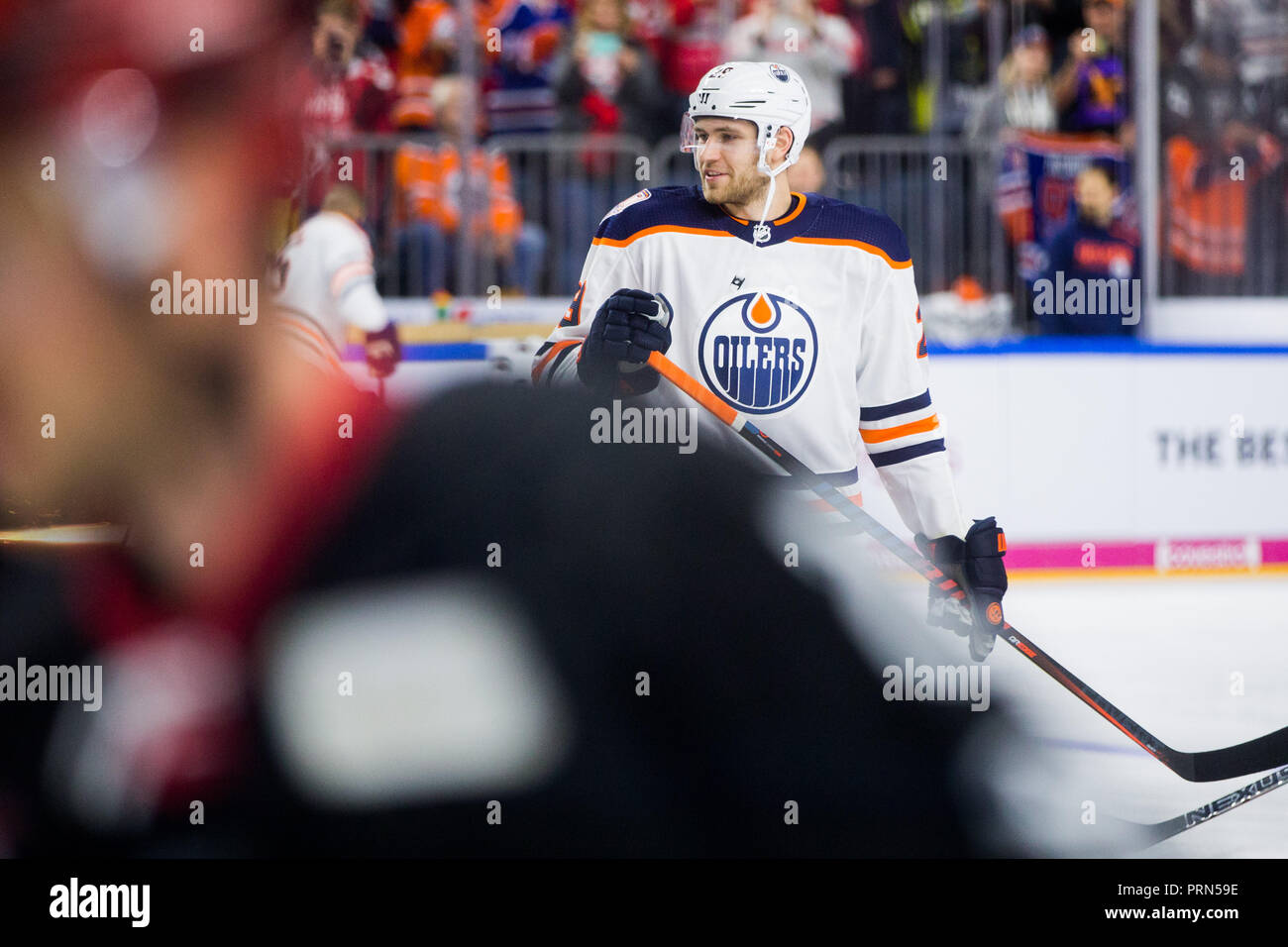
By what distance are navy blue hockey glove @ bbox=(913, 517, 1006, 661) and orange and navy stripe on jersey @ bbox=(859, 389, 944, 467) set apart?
5.8 inches

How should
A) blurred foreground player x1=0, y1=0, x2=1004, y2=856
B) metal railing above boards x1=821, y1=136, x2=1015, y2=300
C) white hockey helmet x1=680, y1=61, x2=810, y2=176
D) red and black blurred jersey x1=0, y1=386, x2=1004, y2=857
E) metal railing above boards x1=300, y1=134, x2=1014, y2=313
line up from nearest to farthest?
1. blurred foreground player x1=0, y1=0, x2=1004, y2=856
2. red and black blurred jersey x1=0, y1=386, x2=1004, y2=857
3. white hockey helmet x1=680, y1=61, x2=810, y2=176
4. metal railing above boards x1=300, y1=134, x2=1014, y2=313
5. metal railing above boards x1=821, y1=136, x2=1015, y2=300

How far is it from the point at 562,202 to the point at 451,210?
1.50ft

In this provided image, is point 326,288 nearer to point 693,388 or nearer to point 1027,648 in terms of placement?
point 693,388

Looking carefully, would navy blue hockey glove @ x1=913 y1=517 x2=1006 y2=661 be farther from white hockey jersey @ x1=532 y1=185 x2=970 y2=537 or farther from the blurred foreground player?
the blurred foreground player

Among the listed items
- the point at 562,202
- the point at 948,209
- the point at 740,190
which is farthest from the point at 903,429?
the point at 948,209

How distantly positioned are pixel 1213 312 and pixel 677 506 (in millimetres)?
3508

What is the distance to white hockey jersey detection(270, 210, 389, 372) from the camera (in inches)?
117

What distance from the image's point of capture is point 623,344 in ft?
8.17

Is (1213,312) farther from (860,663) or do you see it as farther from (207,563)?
(207,563)

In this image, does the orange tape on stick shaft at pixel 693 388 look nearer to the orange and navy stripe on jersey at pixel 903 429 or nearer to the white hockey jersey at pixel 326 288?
the orange and navy stripe on jersey at pixel 903 429

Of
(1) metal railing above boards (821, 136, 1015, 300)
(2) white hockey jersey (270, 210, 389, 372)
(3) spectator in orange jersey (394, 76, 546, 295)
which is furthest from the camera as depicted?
(1) metal railing above boards (821, 136, 1015, 300)

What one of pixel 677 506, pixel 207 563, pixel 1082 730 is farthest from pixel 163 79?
pixel 1082 730

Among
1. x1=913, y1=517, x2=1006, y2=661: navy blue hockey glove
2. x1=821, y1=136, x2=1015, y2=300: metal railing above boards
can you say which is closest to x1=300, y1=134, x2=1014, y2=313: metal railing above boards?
x1=821, y1=136, x2=1015, y2=300: metal railing above boards
